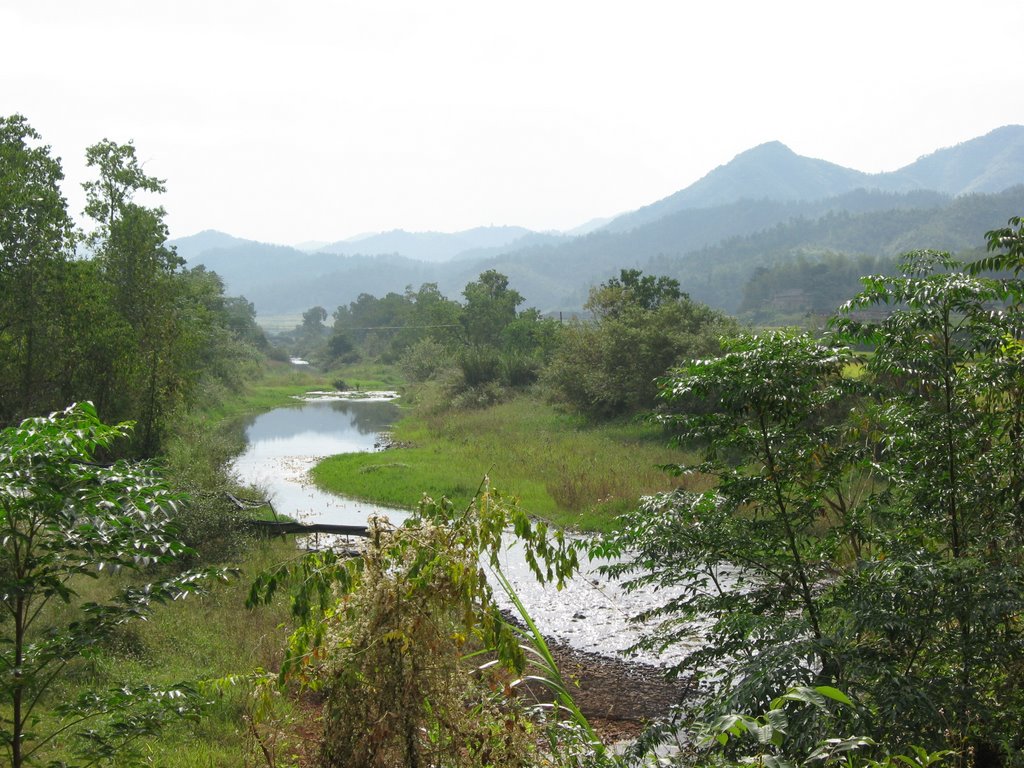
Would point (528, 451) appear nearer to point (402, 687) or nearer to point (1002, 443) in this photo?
point (1002, 443)

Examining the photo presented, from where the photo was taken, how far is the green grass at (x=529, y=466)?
1775cm

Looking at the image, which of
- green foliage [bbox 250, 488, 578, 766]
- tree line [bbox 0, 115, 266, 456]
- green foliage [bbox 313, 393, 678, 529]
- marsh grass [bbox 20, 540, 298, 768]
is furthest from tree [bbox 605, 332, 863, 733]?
tree line [bbox 0, 115, 266, 456]

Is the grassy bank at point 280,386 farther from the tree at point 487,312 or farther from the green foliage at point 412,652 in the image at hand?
the green foliage at point 412,652

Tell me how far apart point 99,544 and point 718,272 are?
143 m

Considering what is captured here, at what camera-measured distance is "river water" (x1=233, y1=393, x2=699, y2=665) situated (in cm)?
1113

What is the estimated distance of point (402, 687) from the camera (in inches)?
128

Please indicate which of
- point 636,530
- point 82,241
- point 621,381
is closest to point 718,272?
point 621,381

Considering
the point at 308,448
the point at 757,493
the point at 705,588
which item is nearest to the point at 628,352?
the point at 308,448

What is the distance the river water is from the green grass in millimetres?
1109

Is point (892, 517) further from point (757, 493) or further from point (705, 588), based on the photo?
point (705, 588)

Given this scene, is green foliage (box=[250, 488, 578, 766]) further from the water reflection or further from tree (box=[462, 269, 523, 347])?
tree (box=[462, 269, 523, 347])

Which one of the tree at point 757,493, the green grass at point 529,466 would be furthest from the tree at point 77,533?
the green grass at point 529,466

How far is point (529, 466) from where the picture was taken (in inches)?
850

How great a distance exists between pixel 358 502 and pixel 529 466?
4.67m
